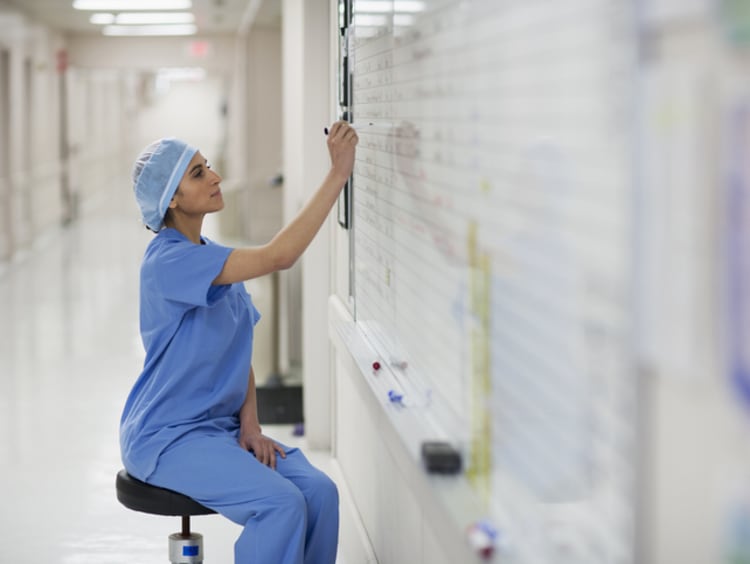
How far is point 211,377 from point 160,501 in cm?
34

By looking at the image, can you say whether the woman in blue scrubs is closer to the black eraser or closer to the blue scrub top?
the blue scrub top

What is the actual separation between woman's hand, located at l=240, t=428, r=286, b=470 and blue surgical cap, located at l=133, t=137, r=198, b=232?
610mm

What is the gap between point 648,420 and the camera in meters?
1.16

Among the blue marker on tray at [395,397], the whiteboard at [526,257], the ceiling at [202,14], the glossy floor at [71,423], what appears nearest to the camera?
the whiteboard at [526,257]

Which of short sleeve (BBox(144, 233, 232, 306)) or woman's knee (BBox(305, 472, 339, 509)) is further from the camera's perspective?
woman's knee (BBox(305, 472, 339, 509))

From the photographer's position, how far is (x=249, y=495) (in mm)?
2637

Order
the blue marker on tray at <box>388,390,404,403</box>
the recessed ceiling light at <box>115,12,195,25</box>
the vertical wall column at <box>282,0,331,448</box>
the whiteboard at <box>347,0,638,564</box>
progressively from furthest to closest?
the recessed ceiling light at <box>115,12,195,25</box>
the vertical wall column at <box>282,0,331,448</box>
the blue marker on tray at <box>388,390,404,403</box>
the whiteboard at <box>347,0,638,564</box>

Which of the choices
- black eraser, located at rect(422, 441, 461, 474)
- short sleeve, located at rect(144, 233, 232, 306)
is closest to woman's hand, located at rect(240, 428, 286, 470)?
short sleeve, located at rect(144, 233, 232, 306)

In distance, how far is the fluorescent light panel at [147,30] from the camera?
15.9 m

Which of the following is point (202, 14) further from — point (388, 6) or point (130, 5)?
point (388, 6)

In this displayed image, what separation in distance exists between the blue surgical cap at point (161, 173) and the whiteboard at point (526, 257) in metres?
0.67

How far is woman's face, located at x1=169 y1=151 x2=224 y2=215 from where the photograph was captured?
2.85 metres

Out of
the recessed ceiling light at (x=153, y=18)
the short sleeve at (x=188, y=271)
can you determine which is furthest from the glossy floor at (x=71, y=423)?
the recessed ceiling light at (x=153, y=18)

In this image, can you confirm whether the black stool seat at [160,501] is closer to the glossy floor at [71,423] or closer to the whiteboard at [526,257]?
the whiteboard at [526,257]
